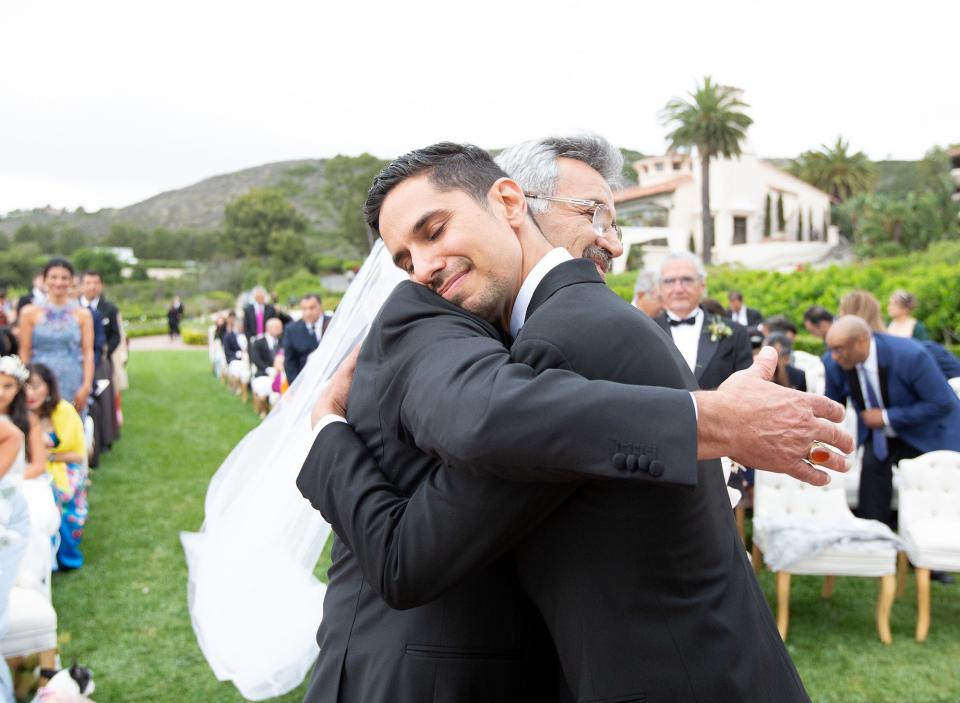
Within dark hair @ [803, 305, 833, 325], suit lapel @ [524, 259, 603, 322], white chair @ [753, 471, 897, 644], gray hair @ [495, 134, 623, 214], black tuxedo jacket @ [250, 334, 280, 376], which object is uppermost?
gray hair @ [495, 134, 623, 214]

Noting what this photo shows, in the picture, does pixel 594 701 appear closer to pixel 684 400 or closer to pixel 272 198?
pixel 684 400

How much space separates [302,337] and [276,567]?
5.97 metres

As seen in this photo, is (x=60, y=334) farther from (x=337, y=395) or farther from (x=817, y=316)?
(x=337, y=395)

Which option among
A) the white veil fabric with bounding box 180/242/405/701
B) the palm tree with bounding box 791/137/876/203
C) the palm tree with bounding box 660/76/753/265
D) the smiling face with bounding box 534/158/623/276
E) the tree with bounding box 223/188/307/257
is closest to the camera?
the smiling face with bounding box 534/158/623/276

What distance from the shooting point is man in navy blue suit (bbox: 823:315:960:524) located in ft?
20.2

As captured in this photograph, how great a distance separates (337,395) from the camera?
1.81 metres

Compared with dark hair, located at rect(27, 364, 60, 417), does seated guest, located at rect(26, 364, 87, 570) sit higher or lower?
lower

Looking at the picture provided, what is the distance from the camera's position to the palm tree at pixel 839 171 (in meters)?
73.2

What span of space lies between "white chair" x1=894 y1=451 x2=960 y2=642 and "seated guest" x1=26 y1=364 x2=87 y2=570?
21.0ft

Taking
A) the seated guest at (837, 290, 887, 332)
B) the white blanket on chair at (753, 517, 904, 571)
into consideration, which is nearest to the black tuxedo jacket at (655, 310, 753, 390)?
the white blanket on chair at (753, 517, 904, 571)

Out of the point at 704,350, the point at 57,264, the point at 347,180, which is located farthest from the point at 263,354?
the point at 347,180

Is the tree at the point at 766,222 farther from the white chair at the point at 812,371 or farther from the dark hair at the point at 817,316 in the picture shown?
the dark hair at the point at 817,316

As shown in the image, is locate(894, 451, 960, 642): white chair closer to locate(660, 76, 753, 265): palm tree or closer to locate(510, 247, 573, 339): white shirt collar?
locate(510, 247, 573, 339): white shirt collar

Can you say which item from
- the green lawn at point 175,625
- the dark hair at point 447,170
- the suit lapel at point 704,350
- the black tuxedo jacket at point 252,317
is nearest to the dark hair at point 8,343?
the green lawn at point 175,625
